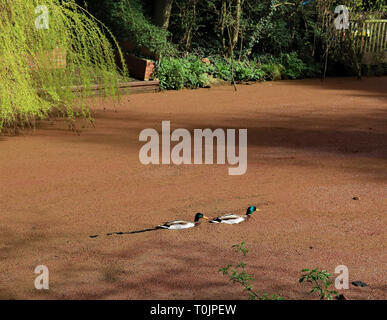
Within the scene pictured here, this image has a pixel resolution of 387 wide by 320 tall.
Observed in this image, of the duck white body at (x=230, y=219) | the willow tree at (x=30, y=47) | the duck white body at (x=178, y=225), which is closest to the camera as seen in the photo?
the duck white body at (x=178, y=225)

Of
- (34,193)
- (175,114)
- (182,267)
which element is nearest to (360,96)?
(175,114)

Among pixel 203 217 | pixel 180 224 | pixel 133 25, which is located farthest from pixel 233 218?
pixel 133 25

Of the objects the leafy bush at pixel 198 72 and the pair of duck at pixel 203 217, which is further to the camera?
the leafy bush at pixel 198 72

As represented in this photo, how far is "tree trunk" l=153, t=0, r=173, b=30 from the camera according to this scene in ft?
44.1

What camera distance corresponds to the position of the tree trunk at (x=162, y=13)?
13.4 m

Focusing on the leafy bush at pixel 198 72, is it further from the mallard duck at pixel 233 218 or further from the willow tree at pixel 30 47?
the mallard duck at pixel 233 218

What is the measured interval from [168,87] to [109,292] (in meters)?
9.01

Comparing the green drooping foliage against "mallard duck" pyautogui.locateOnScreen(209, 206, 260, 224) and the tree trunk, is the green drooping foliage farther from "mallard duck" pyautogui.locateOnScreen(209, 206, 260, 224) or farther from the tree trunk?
"mallard duck" pyautogui.locateOnScreen(209, 206, 260, 224)

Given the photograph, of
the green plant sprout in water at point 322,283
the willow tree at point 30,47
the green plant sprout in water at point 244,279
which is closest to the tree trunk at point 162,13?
the willow tree at point 30,47

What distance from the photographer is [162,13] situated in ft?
44.3

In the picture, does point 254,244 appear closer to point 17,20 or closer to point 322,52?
point 17,20

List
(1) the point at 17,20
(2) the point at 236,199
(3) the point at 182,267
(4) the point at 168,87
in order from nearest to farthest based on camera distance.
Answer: (3) the point at 182,267 → (2) the point at 236,199 → (1) the point at 17,20 → (4) the point at 168,87

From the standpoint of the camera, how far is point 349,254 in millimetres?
4484

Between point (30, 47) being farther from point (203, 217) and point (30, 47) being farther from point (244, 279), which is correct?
point (244, 279)
